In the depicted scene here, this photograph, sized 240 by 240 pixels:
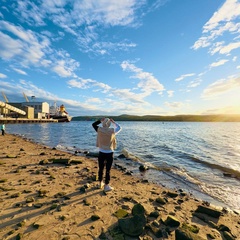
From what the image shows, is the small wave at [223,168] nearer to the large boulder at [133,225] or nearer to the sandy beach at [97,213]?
the sandy beach at [97,213]

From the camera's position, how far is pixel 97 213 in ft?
21.3

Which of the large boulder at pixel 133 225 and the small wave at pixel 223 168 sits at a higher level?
the large boulder at pixel 133 225

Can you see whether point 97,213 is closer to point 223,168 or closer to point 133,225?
point 133,225

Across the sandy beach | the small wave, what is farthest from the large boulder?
the small wave

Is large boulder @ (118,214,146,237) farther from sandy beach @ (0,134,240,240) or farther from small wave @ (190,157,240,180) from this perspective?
small wave @ (190,157,240,180)

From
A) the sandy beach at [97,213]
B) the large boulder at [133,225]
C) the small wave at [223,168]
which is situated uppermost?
the large boulder at [133,225]

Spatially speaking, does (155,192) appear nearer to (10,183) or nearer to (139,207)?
(139,207)

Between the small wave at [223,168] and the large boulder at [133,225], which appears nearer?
the large boulder at [133,225]

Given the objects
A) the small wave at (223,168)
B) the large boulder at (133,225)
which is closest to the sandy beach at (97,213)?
the large boulder at (133,225)

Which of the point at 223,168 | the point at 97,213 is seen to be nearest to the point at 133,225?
the point at 97,213

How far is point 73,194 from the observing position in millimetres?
8109

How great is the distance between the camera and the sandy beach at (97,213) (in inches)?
209

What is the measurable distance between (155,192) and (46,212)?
217 inches

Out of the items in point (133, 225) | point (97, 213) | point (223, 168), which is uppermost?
point (133, 225)
